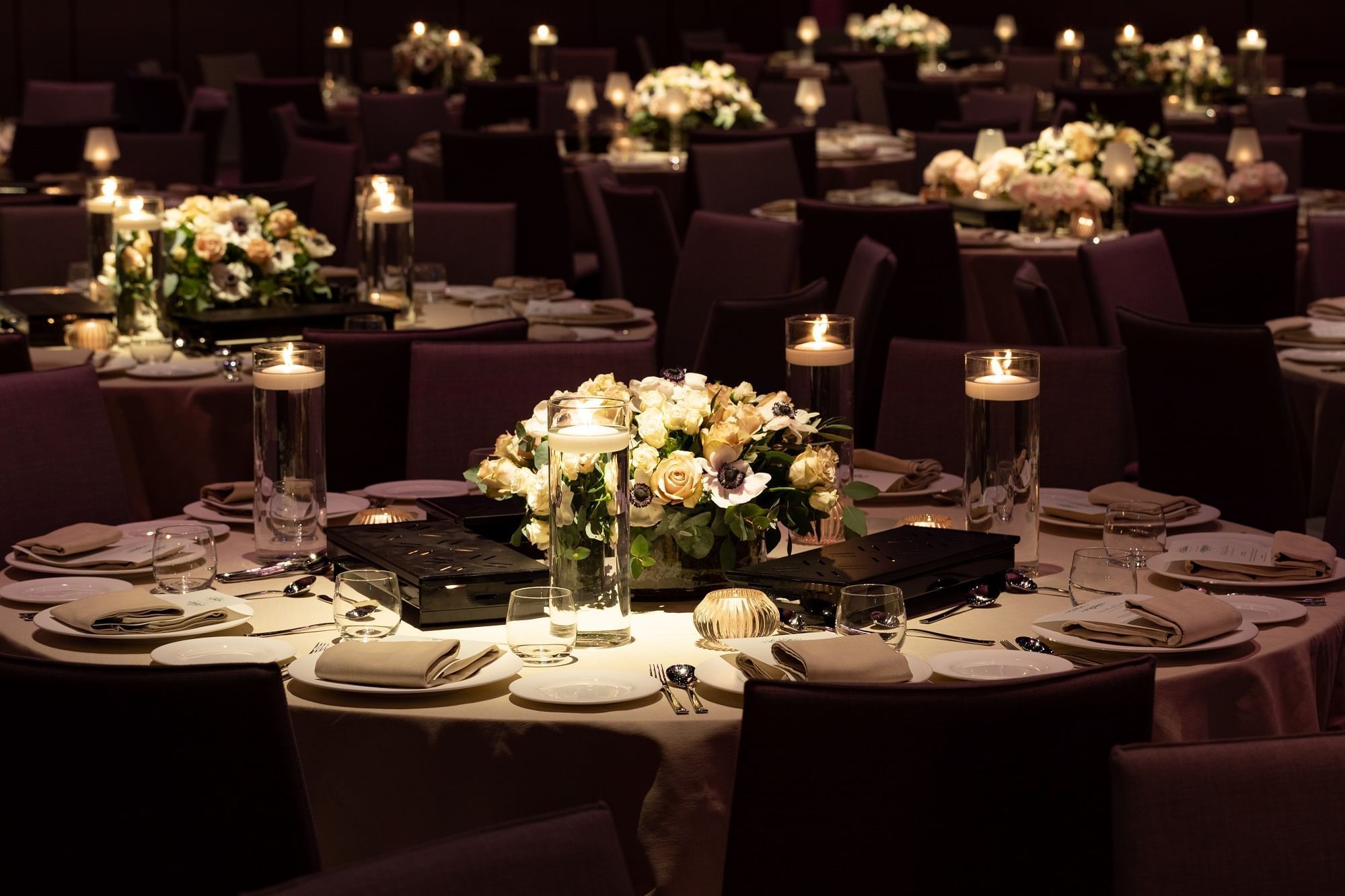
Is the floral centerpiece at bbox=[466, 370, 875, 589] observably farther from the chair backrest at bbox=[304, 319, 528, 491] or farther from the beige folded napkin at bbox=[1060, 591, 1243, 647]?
the chair backrest at bbox=[304, 319, 528, 491]

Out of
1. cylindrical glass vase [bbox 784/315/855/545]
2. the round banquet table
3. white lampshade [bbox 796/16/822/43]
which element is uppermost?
white lampshade [bbox 796/16/822/43]

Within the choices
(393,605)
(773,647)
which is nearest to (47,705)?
(393,605)

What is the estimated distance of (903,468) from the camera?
3.17 m

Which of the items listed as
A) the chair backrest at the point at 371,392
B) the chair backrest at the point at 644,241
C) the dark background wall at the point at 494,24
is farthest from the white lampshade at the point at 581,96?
the chair backrest at the point at 371,392

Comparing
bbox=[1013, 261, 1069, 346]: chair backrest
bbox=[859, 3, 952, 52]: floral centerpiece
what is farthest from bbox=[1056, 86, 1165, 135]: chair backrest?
bbox=[1013, 261, 1069, 346]: chair backrest

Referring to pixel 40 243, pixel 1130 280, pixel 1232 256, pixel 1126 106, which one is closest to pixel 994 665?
pixel 1130 280

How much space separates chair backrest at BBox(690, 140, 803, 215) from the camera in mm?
7102

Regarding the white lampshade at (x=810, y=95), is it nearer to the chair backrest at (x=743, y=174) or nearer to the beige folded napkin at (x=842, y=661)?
the chair backrest at (x=743, y=174)

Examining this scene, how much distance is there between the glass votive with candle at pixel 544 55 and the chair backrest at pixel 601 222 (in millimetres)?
6391

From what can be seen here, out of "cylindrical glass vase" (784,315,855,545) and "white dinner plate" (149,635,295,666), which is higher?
"cylindrical glass vase" (784,315,855,545)

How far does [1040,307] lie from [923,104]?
6.26 meters

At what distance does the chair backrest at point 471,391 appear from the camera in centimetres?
354

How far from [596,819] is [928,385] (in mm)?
2245

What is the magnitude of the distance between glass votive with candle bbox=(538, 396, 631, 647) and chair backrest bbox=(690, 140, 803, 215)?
15.6 feet
